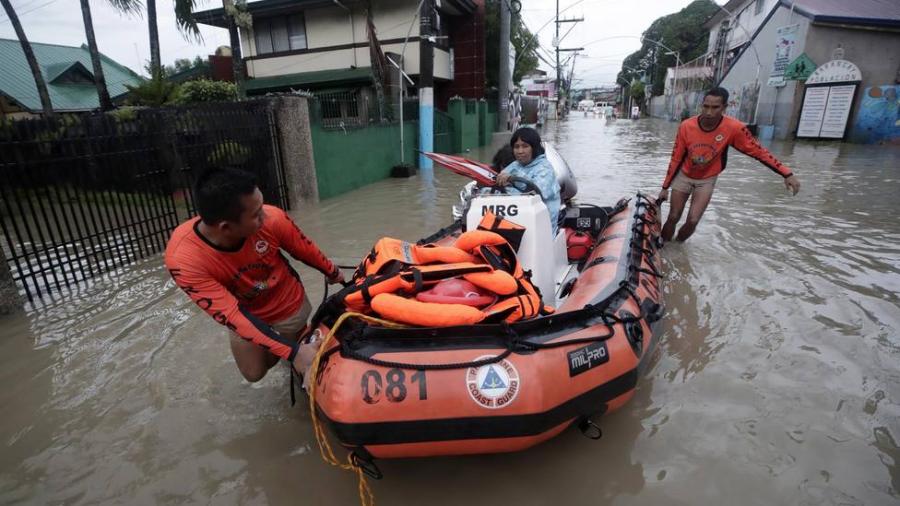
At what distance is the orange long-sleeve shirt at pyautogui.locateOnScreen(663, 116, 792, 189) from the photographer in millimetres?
4566

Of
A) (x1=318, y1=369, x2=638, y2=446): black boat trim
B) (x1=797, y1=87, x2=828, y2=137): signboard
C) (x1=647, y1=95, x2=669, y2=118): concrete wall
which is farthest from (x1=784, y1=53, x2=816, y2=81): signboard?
(x1=647, y1=95, x2=669, y2=118): concrete wall

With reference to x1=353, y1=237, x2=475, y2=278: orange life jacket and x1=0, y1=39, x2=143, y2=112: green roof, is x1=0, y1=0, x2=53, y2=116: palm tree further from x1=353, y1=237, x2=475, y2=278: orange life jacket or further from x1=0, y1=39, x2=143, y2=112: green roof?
x1=353, y1=237, x2=475, y2=278: orange life jacket

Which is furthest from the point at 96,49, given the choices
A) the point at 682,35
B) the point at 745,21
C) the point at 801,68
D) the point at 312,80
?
the point at 682,35

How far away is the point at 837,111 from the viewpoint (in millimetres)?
14992

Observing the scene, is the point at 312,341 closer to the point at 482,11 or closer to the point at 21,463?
the point at 21,463

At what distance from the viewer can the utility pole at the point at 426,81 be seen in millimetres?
9625

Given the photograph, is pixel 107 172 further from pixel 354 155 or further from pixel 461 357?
pixel 354 155

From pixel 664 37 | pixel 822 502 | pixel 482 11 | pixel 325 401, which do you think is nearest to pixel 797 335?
pixel 822 502

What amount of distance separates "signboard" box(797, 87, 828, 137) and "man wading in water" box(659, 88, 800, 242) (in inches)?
557

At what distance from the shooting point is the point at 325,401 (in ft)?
6.17

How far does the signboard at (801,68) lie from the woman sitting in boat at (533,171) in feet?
55.8

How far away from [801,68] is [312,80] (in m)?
16.2

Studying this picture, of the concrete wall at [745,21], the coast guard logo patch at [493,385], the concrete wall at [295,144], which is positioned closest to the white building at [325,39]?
the concrete wall at [295,144]

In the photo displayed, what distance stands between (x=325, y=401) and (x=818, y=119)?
19.2m
